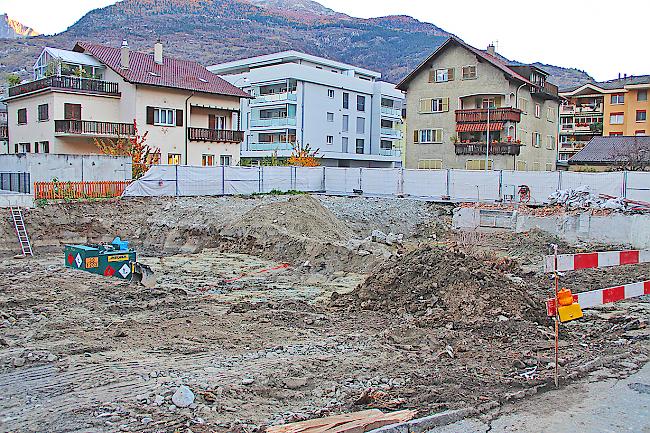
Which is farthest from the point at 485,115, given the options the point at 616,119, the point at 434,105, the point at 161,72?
the point at 616,119

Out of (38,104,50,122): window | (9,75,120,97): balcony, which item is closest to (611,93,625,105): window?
(9,75,120,97): balcony

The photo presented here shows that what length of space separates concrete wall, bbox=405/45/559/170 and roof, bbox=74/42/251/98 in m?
14.9

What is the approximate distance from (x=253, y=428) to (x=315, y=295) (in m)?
10.1

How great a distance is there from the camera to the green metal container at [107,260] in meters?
17.3

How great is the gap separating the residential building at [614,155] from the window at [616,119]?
63.6 feet

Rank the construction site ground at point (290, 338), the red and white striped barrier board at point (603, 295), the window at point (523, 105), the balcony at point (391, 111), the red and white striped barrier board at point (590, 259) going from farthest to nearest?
1. the balcony at point (391, 111)
2. the window at point (523, 105)
3. the red and white striped barrier board at point (603, 295)
4. the red and white striped barrier board at point (590, 259)
5. the construction site ground at point (290, 338)

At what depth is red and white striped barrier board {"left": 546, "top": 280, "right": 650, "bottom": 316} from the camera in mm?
8698

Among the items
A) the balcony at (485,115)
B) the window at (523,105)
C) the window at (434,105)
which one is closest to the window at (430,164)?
the balcony at (485,115)

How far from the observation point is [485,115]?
166 ft

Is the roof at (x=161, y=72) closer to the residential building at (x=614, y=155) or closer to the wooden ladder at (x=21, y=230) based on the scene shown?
the wooden ladder at (x=21, y=230)

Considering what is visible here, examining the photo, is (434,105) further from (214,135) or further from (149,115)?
(149,115)

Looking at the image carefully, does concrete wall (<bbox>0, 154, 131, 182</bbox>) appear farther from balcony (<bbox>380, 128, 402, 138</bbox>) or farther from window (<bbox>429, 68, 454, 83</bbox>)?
balcony (<bbox>380, 128, 402, 138</bbox>)

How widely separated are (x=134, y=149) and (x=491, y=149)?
26.6 meters

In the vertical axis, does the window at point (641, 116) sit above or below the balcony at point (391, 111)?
below
